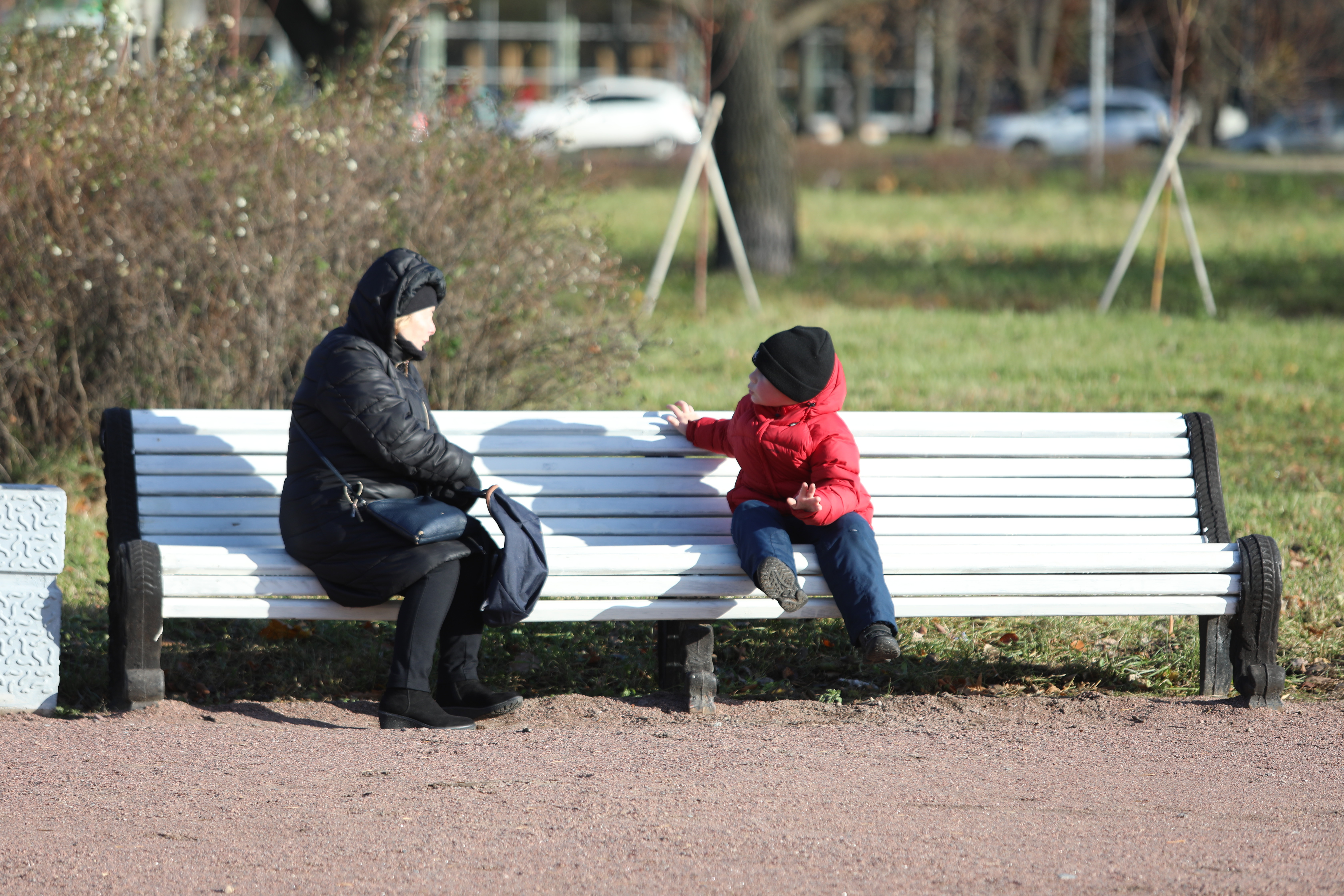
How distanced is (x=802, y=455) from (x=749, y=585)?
456mm

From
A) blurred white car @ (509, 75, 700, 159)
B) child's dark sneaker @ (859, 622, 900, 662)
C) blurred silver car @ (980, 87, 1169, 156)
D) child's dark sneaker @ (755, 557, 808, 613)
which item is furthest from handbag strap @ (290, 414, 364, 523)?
blurred silver car @ (980, 87, 1169, 156)

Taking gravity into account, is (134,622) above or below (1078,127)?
above

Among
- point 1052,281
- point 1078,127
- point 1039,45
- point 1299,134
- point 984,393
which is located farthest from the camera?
point 1039,45

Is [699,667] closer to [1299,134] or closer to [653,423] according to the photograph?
[653,423]

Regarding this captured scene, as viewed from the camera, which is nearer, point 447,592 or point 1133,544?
point 447,592

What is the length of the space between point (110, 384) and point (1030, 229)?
14.6 metres

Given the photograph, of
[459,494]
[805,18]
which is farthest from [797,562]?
[805,18]

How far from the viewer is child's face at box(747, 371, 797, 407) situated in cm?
452

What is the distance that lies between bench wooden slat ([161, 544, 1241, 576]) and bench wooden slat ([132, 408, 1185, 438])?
0.58 metres

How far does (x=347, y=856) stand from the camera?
3.31 meters

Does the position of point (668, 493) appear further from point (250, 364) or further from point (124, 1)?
point (124, 1)

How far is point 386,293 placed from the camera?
14.0 feet

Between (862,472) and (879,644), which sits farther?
(862,472)

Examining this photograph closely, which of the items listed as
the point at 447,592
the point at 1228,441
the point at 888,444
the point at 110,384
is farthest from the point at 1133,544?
the point at 110,384
